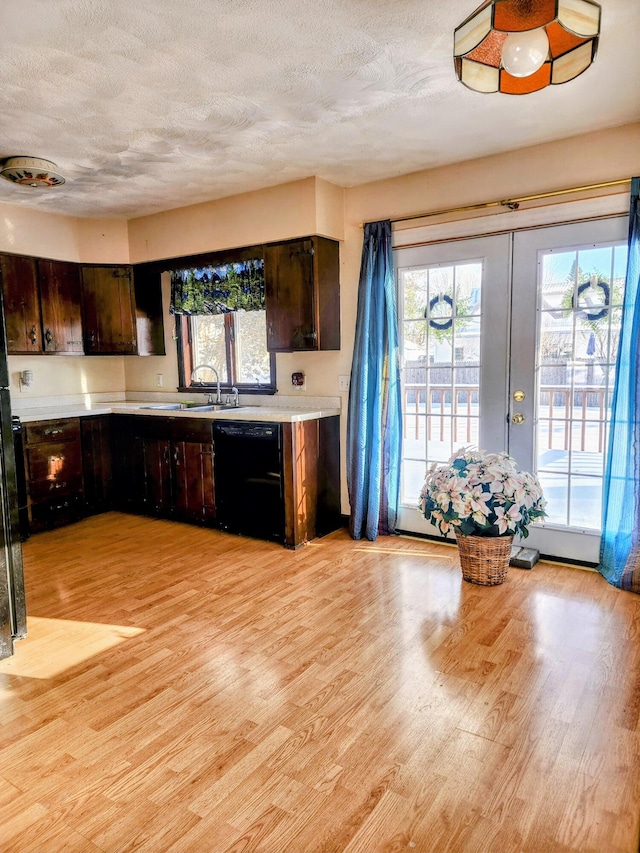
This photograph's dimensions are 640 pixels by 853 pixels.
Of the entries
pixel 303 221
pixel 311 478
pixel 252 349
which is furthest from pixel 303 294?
pixel 311 478

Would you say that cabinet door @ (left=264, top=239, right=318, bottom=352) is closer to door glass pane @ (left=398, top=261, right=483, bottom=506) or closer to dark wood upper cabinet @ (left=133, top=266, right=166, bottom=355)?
door glass pane @ (left=398, top=261, right=483, bottom=506)

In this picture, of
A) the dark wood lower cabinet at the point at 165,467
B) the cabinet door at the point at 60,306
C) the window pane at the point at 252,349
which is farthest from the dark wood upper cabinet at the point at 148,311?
the window pane at the point at 252,349

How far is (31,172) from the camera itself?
11.9 ft

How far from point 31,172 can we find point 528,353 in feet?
11.2

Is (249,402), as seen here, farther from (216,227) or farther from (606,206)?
(606,206)

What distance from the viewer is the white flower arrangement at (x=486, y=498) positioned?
3.20m

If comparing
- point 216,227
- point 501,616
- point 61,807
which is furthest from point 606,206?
point 61,807

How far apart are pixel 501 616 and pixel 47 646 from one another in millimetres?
2288

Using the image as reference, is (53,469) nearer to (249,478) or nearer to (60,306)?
(60,306)

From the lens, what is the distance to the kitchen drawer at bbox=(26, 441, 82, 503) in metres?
4.49

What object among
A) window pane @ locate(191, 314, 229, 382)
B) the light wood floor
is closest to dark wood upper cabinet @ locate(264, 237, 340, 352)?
window pane @ locate(191, 314, 229, 382)

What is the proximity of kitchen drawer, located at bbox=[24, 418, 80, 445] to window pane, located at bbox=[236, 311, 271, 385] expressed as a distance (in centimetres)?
146

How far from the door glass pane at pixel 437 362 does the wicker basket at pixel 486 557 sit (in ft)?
2.78

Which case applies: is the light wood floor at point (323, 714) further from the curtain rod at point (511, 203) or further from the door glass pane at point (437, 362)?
the curtain rod at point (511, 203)
